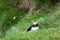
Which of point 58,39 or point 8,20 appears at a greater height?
point 8,20

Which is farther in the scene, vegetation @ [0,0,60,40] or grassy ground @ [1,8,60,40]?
vegetation @ [0,0,60,40]

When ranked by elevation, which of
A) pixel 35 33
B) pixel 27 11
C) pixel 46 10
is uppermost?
pixel 27 11

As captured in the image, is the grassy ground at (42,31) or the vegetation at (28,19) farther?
the vegetation at (28,19)

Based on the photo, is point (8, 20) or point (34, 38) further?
point (8, 20)

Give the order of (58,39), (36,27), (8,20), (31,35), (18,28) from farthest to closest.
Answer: (8,20)
(18,28)
(36,27)
(31,35)
(58,39)

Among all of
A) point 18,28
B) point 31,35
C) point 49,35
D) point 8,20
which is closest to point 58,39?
point 49,35

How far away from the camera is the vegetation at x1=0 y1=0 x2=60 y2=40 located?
29.2 ft

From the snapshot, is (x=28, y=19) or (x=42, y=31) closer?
(x=42, y=31)

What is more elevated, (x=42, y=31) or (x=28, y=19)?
(x=28, y=19)

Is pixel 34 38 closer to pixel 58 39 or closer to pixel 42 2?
pixel 58 39

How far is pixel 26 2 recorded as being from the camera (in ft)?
46.6

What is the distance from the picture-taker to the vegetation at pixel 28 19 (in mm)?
8914

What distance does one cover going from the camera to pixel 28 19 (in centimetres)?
1249

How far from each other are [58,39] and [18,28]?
342 centimetres
